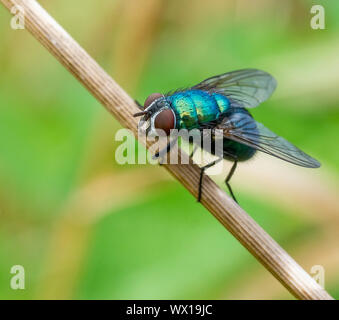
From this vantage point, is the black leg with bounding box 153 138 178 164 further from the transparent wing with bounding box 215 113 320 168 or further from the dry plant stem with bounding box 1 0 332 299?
the transparent wing with bounding box 215 113 320 168

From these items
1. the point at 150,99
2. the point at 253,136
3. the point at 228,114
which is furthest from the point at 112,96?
the point at 253,136

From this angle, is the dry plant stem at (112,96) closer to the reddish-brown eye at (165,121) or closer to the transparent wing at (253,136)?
the reddish-brown eye at (165,121)

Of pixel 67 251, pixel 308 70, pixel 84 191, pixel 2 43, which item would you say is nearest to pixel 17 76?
pixel 2 43

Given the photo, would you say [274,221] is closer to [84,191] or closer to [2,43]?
[84,191]

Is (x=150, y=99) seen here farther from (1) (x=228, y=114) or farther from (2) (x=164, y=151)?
(1) (x=228, y=114)

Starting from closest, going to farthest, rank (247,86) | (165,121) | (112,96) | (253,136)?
(112,96), (165,121), (253,136), (247,86)

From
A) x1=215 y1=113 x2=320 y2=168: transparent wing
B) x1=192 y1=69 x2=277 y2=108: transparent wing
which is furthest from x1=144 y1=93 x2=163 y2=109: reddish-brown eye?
x1=192 y1=69 x2=277 y2=108: transparent wing

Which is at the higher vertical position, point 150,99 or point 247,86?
point 247,86

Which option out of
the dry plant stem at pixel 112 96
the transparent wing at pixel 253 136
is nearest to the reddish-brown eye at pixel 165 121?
the dry plant stem at pixel 112 96
